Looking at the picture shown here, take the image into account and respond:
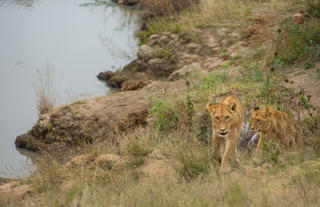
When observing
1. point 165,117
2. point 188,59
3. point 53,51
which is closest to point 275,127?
point 165,117

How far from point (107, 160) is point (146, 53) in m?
9.25

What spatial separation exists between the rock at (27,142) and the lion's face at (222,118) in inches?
257

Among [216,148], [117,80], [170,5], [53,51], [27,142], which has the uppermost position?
[170,5]

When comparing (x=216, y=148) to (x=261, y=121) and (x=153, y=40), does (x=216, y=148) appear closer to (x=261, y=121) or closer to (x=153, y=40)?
(x=261, y=121)

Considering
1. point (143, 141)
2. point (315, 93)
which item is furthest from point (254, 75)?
point (143, 141)

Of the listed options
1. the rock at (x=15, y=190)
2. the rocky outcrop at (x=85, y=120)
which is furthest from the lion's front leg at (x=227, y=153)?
the rocky outcrop at (x=85, y=120)

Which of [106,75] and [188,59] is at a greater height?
[188,59]

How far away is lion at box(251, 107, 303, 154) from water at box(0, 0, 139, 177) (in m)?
5.80

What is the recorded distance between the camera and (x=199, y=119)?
25.8 feet

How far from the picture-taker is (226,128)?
4.85 metres

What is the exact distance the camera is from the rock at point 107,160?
622cm

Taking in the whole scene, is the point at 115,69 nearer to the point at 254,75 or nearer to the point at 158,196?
the point at 254,75

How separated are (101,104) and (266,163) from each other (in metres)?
6.17

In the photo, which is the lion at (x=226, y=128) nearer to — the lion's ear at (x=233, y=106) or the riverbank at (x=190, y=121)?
the lion's ear at (x=233, y=106)
